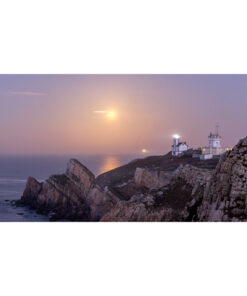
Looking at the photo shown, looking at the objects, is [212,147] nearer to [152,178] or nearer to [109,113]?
[152,178]

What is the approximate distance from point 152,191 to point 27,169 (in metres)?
2.94

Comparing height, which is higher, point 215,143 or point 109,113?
point 109,113

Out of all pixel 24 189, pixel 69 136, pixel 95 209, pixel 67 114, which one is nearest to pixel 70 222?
pixel 95 209

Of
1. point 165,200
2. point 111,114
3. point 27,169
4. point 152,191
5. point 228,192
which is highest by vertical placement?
point 111,114

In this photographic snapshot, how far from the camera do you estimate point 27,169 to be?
843 centimetres

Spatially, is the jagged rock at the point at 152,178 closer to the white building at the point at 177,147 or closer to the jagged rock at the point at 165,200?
the jagged rock at the point at 165,200

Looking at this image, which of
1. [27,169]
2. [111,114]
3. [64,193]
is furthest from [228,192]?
[27,169]

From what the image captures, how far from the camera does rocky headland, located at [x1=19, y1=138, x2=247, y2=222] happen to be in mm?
7566

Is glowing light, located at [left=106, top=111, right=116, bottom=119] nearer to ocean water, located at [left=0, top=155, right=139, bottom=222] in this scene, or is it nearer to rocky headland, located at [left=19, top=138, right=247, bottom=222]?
ocean water, located at [left=0, top=155, right=139, bottom=222]

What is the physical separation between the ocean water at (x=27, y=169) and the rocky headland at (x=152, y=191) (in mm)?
141

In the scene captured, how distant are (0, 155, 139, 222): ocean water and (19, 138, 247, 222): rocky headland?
0.14 metres
